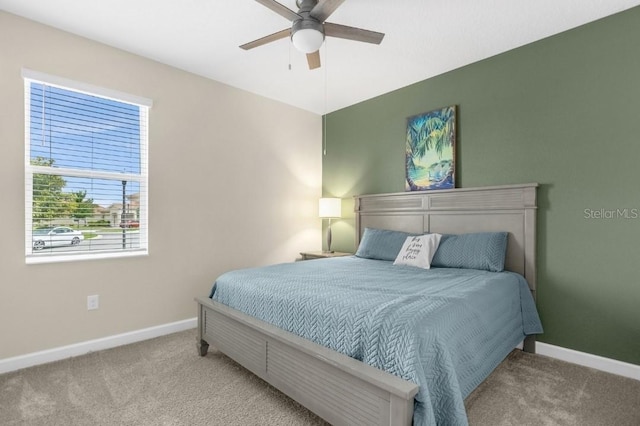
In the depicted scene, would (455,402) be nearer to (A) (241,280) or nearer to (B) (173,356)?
(A) (241,280)

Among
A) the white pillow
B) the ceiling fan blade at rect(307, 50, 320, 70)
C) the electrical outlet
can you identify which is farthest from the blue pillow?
the electrical outlet

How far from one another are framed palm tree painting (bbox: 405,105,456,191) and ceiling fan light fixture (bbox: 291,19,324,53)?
1.76 metres

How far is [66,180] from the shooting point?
2.67m

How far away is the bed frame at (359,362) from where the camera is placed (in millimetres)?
1417

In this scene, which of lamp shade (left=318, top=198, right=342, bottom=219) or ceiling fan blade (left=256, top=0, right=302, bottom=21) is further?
lamp shade (left=318, top=198, right=342, bottom=219)

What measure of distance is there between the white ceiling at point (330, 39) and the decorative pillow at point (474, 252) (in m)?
1.62

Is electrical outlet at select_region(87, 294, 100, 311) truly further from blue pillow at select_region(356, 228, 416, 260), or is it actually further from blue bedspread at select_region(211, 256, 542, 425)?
blue pillow at select_region(356, 228, 416, 260)

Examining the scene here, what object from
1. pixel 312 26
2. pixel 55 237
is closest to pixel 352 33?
pixel 312 26

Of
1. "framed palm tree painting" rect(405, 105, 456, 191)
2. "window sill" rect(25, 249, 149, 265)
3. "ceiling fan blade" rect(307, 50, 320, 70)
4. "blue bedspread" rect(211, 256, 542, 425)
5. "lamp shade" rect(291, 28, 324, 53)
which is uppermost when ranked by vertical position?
"ceiling fan blade" rect(307, 50, 320, 70)

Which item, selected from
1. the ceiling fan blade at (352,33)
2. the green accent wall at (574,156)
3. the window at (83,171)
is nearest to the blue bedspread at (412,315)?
the green accent wall at (574,156)

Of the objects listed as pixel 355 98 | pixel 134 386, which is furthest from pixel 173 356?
pixel 355 98

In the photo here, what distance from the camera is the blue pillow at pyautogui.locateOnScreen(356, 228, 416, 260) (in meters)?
3.27

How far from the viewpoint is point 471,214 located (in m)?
3.06

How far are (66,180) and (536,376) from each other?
3798 mm
